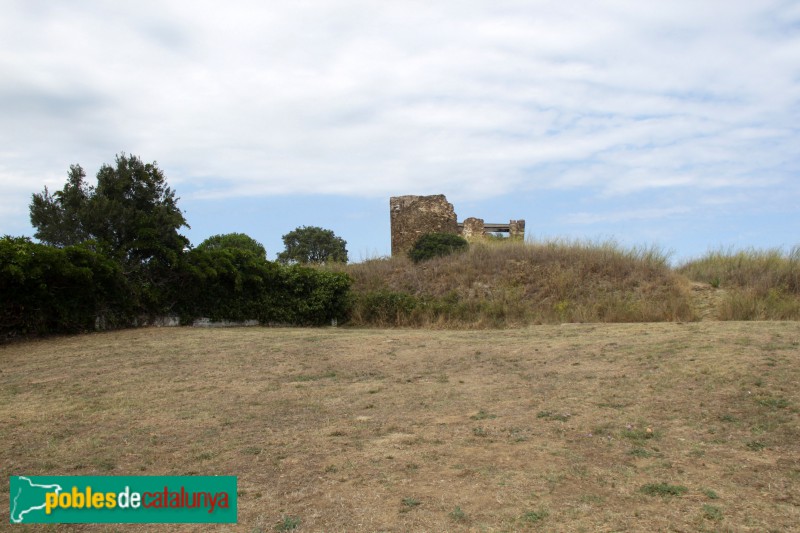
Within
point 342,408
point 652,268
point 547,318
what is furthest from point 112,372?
point 652,268

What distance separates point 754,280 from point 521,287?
542cm

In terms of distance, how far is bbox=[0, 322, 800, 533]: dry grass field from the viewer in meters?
4.16

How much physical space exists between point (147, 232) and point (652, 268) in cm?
1239

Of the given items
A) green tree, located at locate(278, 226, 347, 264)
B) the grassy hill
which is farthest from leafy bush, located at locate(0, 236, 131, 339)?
green tree, located at locate(278, 226, 347, 264)

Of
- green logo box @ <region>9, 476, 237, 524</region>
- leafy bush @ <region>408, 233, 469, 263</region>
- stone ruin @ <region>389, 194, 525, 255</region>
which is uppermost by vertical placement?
stone ruin @ <region>389, 194, 525, 255</region>

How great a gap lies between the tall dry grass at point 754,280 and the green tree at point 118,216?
11.7 m

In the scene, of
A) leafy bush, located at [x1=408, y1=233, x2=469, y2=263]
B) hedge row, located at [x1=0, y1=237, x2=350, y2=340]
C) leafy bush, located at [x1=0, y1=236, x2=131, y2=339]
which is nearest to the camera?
leafy bush, located at [x1=0, y1=236, x2=131, y2=339]

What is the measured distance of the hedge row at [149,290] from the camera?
11.8m

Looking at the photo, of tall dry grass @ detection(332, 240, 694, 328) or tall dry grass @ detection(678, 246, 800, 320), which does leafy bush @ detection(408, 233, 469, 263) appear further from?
tall dry grass @ detection(678, 246, 800, 320)

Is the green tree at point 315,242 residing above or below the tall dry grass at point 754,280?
above

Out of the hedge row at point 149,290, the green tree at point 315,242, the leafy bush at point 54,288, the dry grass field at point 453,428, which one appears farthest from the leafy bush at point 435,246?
the green tree at point 315,242

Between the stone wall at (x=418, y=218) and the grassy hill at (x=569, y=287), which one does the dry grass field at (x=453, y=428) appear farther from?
the stone wall at (x=418, y=218)

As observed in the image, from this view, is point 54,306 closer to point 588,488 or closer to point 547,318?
point 547,318

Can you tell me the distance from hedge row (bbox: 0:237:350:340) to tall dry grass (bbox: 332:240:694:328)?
1344 mm
